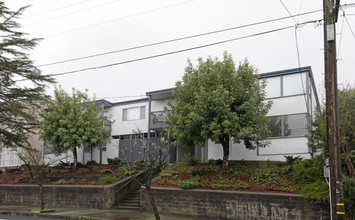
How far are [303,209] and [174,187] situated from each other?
642cm

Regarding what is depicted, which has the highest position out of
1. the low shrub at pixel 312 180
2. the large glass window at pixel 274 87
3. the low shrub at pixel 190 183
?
the large glass window at pixel 274 87

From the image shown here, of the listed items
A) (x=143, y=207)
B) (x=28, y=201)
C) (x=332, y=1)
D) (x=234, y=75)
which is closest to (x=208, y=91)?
(x=234, y=75)

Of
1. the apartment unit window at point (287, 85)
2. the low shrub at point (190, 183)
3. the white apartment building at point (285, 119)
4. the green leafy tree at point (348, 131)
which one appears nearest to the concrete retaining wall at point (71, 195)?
the white apartment building at point (285, 119)

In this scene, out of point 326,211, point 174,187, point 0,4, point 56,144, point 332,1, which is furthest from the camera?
point 56,144

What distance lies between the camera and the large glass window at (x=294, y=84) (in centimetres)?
2064

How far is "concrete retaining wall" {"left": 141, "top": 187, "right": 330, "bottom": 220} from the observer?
13.8m

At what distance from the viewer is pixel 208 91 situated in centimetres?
1778

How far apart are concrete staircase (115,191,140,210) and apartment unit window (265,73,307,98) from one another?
1009 centimetres

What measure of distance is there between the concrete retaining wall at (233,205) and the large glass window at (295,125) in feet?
22.5

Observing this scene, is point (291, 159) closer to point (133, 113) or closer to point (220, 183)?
point (220, 183)

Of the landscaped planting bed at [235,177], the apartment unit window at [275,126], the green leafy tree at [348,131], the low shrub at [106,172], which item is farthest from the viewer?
the low shrub at [106,172]

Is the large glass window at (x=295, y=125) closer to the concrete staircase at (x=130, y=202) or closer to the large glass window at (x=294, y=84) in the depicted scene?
the large glass window at (x=294, y=84)

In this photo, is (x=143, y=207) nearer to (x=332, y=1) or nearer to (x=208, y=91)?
(x=208, y=91)

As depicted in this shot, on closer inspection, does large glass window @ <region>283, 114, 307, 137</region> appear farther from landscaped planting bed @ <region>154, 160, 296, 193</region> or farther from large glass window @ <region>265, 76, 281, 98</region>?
landscaped planting bed @ <region>154, 160, 296, 193</region>
